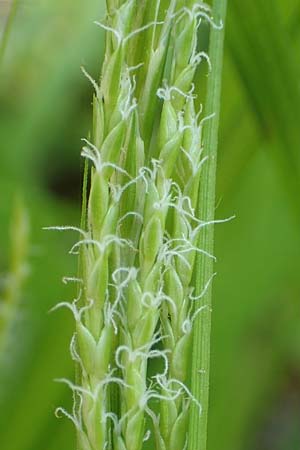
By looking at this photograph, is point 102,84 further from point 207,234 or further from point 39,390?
point 39,390

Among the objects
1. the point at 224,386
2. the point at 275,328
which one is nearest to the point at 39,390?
the point at 224,386

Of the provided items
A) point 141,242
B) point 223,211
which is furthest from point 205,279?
point 223,211

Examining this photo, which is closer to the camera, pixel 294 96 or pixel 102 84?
pixel 102 84

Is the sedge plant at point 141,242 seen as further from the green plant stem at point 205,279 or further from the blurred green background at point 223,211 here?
the blurred green background at point 223,211

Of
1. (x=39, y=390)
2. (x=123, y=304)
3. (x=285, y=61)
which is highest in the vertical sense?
(x=285, y=61)

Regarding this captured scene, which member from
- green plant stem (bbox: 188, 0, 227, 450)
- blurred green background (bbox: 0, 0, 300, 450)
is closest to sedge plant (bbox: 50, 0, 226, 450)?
green plant stem (bbox: 188, 0, 227, 450)

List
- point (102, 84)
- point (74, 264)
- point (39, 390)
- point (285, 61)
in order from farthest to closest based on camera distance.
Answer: point (74, 264)
point (39, 390)
point (285, 61)
point (102, 84)

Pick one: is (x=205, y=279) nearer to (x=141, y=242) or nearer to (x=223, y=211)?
(x=141, y=242)

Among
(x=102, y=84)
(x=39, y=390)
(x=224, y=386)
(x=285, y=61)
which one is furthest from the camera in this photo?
(x=224, y=386)
